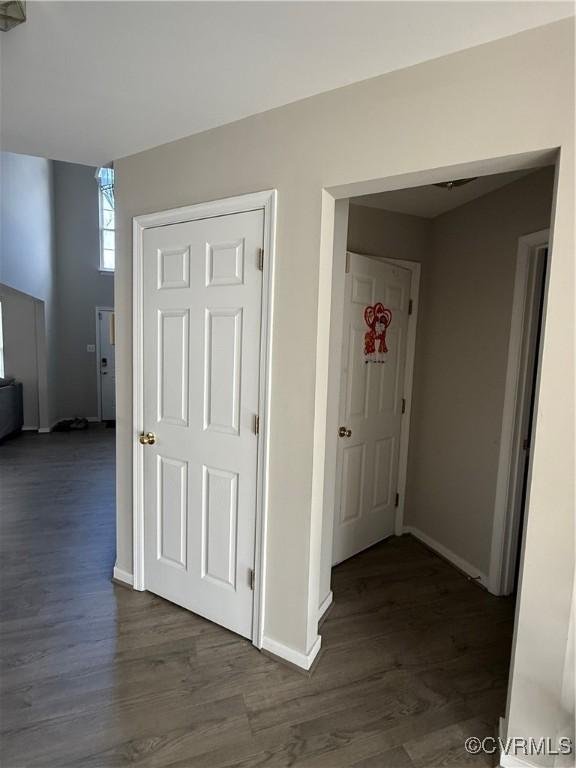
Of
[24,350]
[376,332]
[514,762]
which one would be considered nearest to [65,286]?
[24,350]

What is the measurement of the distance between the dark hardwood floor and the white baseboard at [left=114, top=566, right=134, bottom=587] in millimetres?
59

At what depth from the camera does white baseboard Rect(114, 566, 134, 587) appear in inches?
95.3

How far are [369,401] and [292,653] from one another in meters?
1.52

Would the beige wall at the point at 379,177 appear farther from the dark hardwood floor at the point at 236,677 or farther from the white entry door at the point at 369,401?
the white entry door at the point at 369,401

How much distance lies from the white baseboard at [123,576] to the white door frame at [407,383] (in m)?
1.90

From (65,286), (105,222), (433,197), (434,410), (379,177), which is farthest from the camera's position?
(105,222)

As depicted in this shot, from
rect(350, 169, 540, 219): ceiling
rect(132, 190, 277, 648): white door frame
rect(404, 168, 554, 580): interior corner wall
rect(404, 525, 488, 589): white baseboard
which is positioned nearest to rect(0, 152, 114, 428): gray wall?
rect(132, 190, 277, 648): white door frame

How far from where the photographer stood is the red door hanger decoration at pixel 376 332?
269 cm

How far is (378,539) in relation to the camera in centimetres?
304

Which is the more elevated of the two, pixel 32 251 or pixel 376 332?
pixel 32 251

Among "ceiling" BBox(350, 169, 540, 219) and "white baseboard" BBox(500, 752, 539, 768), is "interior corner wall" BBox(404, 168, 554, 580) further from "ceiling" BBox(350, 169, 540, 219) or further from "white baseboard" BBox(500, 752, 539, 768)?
"white baseboard" BBox(500, 752, 539, 768)

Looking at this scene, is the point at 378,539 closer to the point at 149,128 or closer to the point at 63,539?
the point at 63,539

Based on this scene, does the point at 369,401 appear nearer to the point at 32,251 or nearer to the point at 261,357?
the point at 261,357

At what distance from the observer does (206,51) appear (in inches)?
54.7
